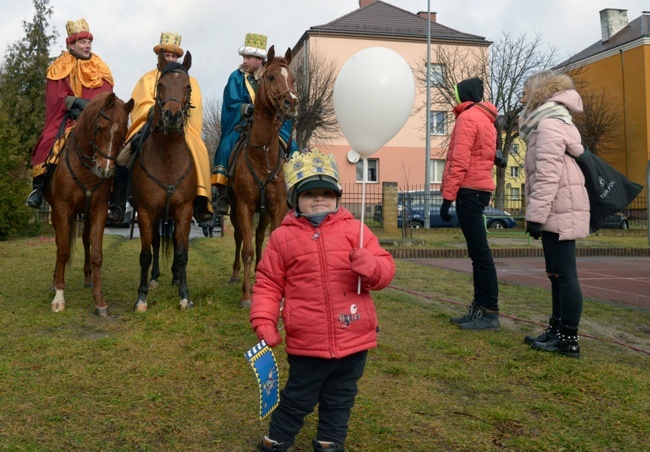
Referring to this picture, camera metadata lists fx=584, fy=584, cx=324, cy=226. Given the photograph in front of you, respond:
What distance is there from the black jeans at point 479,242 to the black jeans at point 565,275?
780 mm

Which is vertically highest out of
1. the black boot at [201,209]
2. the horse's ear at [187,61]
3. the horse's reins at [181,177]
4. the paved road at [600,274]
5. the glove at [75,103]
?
the horse's ear at [187,61]

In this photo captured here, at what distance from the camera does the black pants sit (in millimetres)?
2777

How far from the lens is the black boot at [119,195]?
6555 millimetres

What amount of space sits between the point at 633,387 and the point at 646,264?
31.9 feet

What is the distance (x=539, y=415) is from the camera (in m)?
3.29

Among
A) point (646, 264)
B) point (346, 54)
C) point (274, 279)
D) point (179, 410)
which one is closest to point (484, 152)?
point (274, 279)

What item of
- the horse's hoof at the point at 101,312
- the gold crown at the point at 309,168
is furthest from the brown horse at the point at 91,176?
the gold crown at the point at 309,168

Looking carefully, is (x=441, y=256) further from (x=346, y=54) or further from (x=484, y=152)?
(x=346, y=54)

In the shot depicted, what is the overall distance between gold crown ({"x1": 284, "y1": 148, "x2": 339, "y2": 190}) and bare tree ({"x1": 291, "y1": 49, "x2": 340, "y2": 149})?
30097 millimetres

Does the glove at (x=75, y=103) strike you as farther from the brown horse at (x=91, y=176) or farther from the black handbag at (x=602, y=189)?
the black handbag at (x=602, y=189)

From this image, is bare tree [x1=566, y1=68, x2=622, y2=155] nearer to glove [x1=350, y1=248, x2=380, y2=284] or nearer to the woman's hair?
the woman's hair

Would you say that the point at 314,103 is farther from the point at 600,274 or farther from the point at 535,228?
the point at 535,228

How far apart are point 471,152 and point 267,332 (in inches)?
127

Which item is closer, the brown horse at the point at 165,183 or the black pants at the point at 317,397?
the black pants at the point at 317,397
